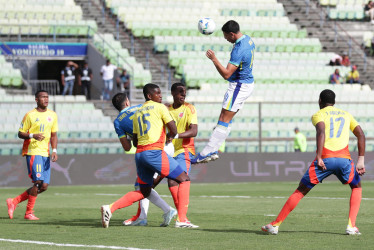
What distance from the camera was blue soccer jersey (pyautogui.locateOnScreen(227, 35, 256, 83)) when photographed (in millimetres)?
12016

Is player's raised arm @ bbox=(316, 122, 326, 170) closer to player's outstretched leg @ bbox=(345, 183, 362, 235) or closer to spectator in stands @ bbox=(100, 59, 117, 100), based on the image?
player's outstretched leg @ bbox=(345, 183, 362, 235)

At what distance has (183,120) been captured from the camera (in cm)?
1209

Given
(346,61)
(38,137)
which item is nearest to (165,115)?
(38,137)

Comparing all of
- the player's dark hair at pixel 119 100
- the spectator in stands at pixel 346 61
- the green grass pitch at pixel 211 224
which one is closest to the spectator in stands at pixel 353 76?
the spectator in stands at pixel 346 61

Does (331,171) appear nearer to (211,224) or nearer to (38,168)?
(211,224)

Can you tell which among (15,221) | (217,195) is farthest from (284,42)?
(15,221)

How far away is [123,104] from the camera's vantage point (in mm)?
12039

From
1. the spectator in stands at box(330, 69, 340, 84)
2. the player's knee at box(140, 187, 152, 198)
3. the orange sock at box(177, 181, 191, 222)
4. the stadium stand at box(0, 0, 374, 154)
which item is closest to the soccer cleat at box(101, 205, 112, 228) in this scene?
the player's knee at box(140, 187, 152, 198)

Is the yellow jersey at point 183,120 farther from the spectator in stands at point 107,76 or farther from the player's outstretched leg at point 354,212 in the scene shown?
the spectator in stands at point 107,76

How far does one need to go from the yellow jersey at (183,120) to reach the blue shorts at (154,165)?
2.76 feet

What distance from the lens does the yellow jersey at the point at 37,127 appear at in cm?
1418

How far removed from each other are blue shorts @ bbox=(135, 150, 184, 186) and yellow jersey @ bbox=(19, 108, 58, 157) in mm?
3331

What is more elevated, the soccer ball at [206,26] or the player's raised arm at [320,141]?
the soccer ball at [206,26]

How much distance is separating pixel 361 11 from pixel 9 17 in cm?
1749
